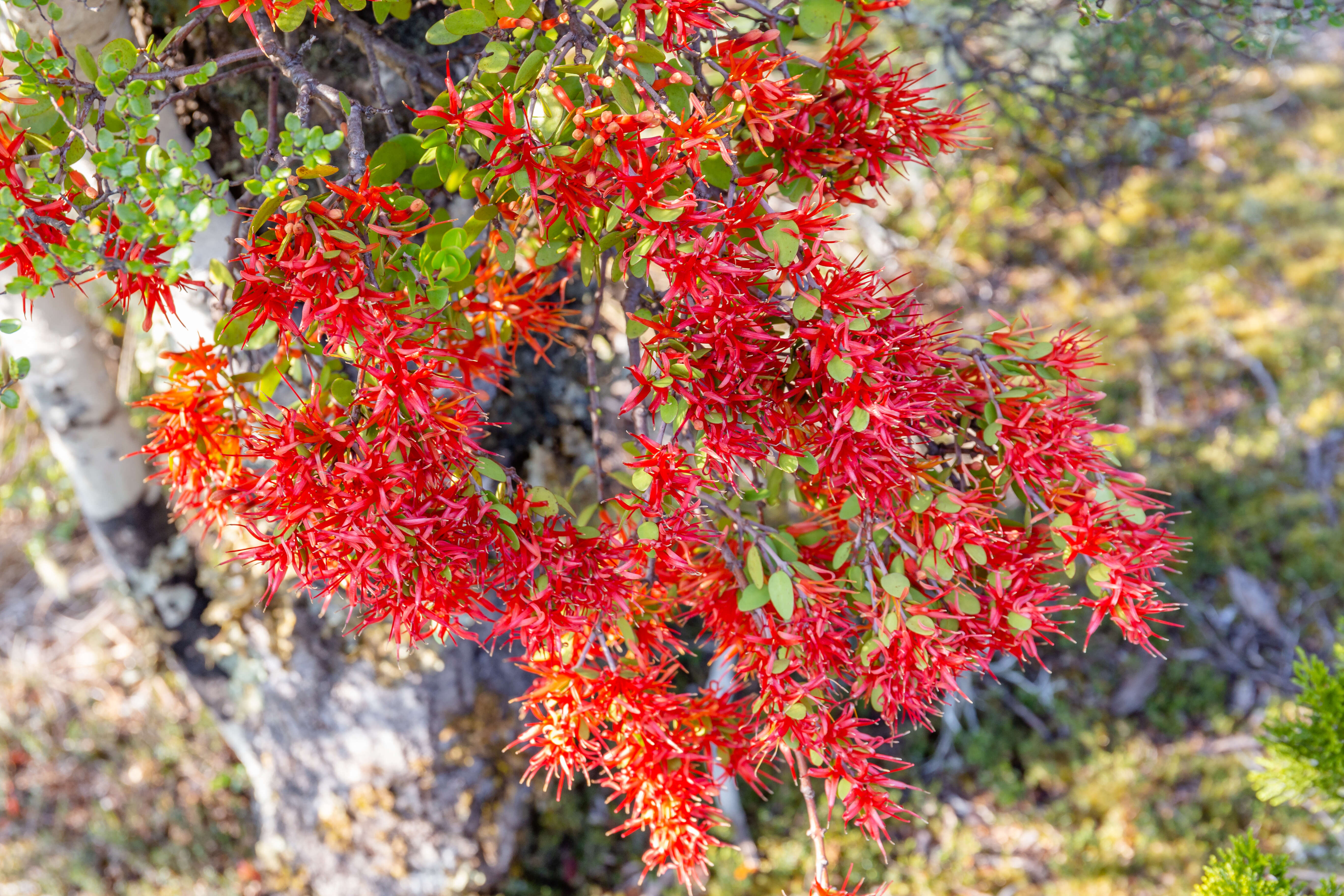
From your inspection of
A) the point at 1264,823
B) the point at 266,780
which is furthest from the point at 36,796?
the point at 1264,823

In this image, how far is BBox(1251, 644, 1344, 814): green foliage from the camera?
136 cm

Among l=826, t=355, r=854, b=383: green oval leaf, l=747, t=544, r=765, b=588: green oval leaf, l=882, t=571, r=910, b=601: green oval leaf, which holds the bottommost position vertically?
l=882, t=571, r=910, b=601: green oval leaf

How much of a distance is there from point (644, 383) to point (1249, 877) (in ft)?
4.11

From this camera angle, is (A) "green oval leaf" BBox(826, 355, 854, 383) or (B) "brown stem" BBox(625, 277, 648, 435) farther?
(B) "brown stem" BBox(625, 277, 648, 435)

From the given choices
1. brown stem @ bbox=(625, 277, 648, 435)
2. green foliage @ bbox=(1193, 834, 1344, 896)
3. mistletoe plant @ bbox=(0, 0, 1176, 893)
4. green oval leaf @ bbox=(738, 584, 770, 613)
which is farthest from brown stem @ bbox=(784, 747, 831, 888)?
green foliage @ bbox=(1193, 834, 1344, 896)

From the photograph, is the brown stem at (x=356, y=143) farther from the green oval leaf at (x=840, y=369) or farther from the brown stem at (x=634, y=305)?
the green oval leaf at (x=840, y=369)

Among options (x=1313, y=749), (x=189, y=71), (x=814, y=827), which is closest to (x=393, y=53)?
(x=189, y=71)

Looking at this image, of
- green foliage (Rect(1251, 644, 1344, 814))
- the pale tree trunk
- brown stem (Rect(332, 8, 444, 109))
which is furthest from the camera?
the pale tree trunk

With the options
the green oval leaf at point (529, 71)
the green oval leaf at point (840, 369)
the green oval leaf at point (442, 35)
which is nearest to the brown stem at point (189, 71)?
the green oval leaf at point (442, 35)

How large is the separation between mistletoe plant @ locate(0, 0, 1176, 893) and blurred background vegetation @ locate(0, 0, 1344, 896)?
0.62 meters

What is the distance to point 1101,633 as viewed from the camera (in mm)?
2783

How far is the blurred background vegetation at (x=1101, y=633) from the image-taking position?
7.34 ft

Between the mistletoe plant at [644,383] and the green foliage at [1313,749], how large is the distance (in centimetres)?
61

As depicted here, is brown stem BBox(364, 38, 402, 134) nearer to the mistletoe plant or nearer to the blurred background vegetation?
the mistletoe plant
